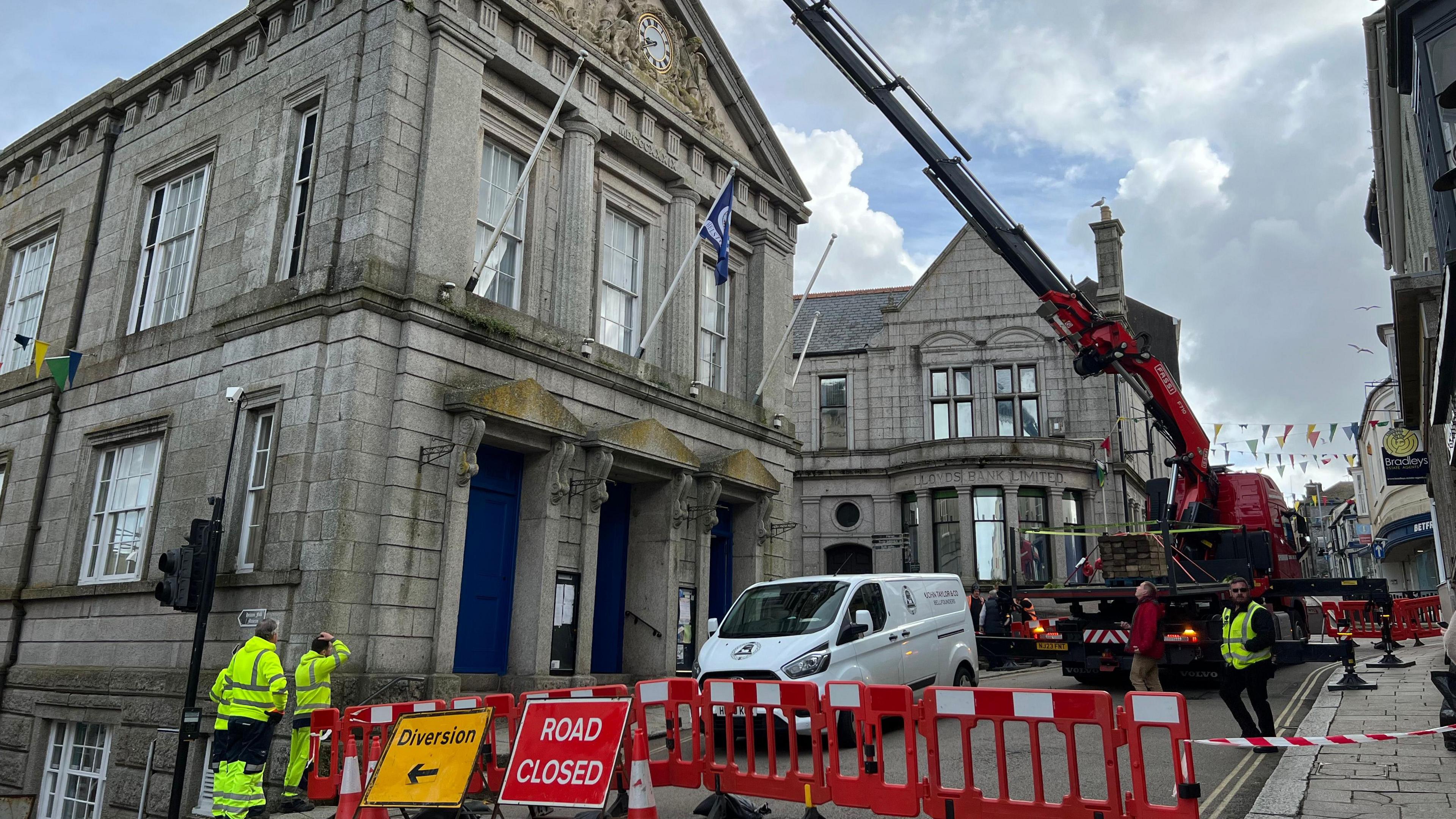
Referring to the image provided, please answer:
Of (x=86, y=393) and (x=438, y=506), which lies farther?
(x=86, y=393)

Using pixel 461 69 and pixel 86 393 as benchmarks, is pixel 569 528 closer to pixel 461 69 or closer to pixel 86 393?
pixel 461 69

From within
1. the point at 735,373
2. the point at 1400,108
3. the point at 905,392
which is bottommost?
the point at 735,373

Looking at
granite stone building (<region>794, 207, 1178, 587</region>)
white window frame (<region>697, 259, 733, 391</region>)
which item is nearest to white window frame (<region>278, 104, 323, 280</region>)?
white window frame (<region>697, 259, 733, 391</region>)

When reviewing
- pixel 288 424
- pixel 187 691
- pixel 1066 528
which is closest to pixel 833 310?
pixel 1066 528

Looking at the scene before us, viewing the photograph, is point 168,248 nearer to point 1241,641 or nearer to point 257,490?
point 257,490

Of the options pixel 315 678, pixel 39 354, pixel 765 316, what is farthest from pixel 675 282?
pixel 39 354

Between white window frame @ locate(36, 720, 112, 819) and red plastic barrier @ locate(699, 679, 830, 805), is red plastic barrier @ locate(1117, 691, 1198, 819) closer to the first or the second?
red plastic barrier @ locate(699, 679, 830, 805)

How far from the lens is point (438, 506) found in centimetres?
1281

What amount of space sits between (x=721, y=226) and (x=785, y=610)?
776 centimetres

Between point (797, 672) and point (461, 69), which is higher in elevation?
point (461, 69)

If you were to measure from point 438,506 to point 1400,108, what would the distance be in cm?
1742

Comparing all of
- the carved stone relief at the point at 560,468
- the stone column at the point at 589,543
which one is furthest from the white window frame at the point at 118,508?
the stone column at the point at 589,543

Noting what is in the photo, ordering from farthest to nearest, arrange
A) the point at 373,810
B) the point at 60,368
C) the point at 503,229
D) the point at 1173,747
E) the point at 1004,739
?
the point at 60,368
the point at 503,229
the point at 373,810
the point at 1004,739
the point at 1173,747

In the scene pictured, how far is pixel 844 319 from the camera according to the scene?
3428cm
